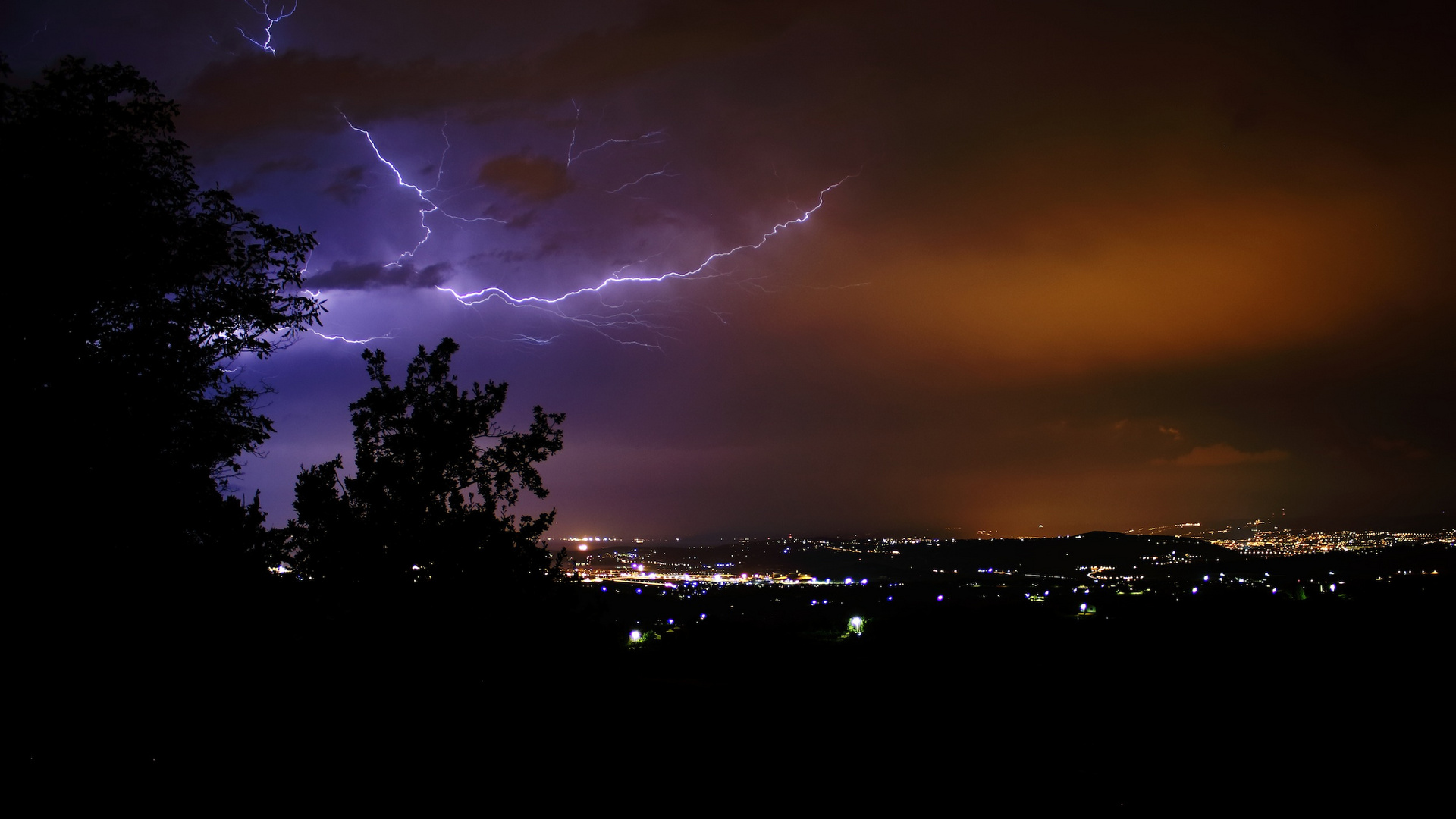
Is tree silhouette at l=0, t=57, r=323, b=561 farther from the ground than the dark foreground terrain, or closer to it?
farther from the ground

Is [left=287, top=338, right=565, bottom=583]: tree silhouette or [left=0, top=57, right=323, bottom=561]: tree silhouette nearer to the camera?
[left=0, top=57, right=323, bottom=561]: tree silhouette

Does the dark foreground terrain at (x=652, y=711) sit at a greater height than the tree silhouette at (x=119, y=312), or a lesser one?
lesser

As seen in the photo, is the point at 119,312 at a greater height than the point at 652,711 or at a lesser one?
greater

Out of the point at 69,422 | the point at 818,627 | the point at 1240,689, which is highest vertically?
the point at 69,422

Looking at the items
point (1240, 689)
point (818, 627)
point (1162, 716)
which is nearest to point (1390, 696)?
point (1240, 689)

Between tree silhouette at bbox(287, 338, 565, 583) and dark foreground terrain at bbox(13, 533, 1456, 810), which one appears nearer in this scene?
dark foreground terrain at bbox(13, 533, 1456, 810)

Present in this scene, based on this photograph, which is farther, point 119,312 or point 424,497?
point 424,497

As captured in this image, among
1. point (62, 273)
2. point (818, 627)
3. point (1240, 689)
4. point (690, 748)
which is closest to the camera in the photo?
point (62, 273)

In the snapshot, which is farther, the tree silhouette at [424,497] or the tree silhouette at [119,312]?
the tree silhouette at [424,497]

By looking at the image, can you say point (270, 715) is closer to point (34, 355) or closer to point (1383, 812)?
point (34, 355)

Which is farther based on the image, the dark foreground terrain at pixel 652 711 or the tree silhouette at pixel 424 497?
the tree silhouette at pixel 424 497

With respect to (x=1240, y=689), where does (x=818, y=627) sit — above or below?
below
